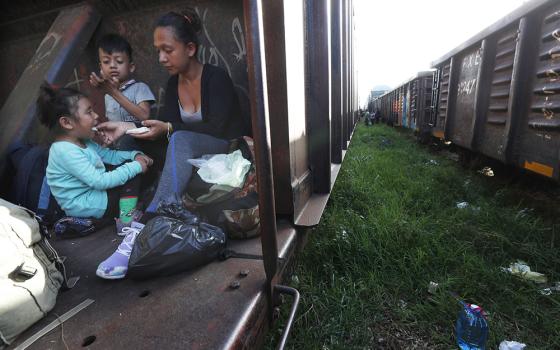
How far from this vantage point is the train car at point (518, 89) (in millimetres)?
2328

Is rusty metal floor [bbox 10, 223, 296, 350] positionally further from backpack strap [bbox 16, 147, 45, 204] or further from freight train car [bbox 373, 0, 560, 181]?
freight train car [bbox 373, 0, 560, 181]

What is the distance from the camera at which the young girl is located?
1879 millimetres

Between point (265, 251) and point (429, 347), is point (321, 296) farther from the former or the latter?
point (265, 251)

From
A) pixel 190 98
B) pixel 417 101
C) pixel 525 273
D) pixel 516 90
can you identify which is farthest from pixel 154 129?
pixel 417 101

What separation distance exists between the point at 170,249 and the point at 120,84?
200cm

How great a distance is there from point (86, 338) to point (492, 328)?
5.81ft

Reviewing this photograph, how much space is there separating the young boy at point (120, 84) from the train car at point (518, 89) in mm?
3404

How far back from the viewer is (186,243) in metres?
1.24

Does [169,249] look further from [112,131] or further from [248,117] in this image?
[112,131]

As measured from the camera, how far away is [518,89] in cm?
268

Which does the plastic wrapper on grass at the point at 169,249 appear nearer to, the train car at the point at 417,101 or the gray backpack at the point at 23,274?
the gray backpack at the point at 23,274

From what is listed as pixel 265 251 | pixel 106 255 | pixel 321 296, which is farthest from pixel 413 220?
pixel 106 255

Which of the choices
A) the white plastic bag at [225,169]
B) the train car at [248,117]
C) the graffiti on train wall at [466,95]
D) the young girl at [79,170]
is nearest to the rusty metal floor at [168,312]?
the train car at [248,117]

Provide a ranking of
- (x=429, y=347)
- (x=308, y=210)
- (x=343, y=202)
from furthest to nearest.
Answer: (x=343, y=202) → (x=308, y=210) → (x=429, y=347)
